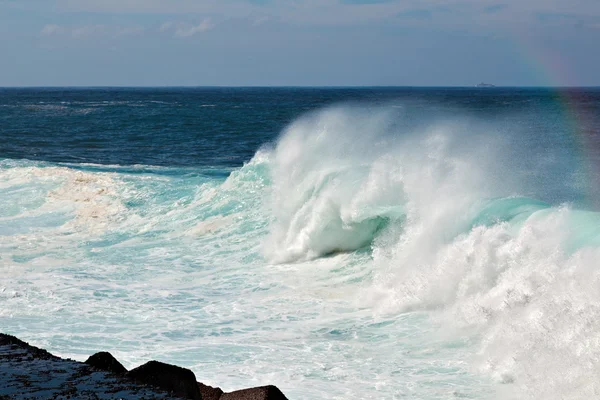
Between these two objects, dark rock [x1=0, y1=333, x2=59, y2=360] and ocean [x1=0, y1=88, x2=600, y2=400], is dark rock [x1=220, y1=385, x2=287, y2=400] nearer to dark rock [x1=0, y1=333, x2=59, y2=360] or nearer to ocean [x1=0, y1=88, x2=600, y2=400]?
ocean [x1=0, y1=88, x2=600, y2=400]

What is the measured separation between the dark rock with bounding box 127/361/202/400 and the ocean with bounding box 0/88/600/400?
1519mm

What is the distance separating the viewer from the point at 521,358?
26.4ft

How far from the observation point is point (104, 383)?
21.3ft

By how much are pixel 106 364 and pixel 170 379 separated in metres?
0.80

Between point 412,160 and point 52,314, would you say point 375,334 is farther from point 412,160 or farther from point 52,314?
point 412,160

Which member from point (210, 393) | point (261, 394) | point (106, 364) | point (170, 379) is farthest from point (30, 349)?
point (261, 394)

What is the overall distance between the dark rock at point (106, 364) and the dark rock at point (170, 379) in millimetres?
336

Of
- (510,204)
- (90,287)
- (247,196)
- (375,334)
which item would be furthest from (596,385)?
(247,196)

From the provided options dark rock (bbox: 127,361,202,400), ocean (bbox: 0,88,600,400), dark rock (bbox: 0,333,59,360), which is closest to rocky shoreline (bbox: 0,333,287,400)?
dark rock (bbox: 127,361,202,400)

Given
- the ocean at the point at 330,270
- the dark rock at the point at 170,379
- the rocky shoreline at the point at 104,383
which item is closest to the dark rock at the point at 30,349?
the rocky shoreline at the point at 104,383

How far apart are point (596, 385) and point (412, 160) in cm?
870

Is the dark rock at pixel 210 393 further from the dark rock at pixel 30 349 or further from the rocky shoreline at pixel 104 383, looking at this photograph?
the dark rock at pixel 30 349

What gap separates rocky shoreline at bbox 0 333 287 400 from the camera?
619 centimetres

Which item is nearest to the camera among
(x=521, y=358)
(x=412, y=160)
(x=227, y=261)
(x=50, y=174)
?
(x=521, y=358)
